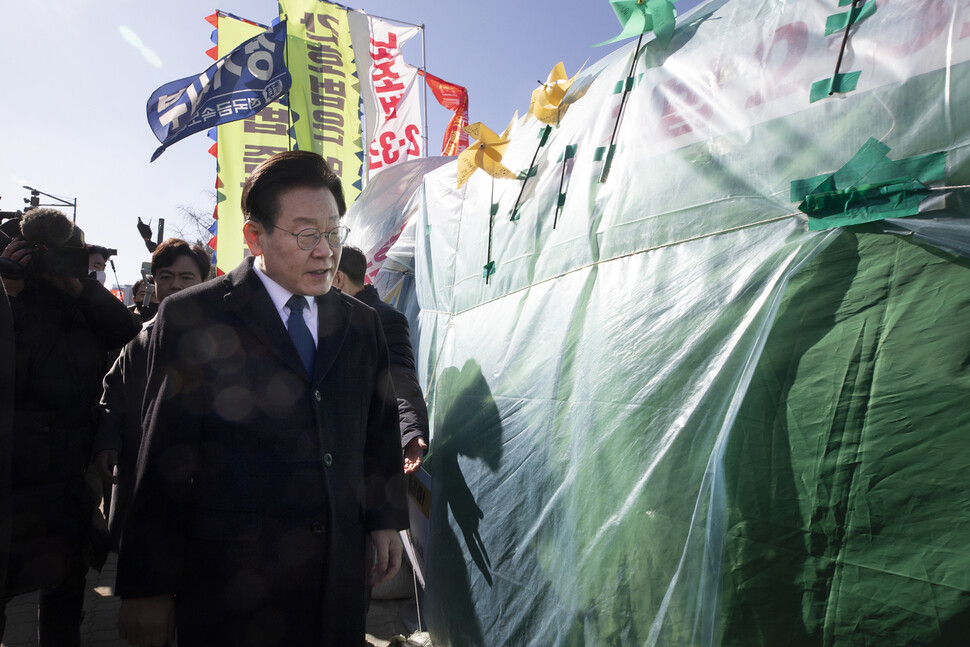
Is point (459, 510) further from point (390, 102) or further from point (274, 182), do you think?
point (390, 102)

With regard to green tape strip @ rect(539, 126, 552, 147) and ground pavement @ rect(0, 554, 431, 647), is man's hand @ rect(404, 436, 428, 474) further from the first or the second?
green tape strip @ rect(539, 126, 552, 147)

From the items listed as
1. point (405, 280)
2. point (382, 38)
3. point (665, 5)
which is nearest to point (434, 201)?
point (405, 280)

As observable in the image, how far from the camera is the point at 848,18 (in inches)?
57.6

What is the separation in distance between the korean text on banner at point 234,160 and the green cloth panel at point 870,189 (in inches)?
274

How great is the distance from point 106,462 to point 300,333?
1.54 metres

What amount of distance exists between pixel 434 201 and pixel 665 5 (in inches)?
93.9

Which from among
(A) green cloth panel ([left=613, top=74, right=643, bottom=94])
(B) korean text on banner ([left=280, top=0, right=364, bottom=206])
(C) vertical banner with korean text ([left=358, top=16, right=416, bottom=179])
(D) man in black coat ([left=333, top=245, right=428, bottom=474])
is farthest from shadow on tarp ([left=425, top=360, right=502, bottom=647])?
(C) vertical banner with korean text ([left=358, top=16, right=416, bottom=179])

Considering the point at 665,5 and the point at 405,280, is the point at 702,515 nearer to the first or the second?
the point at 665,5

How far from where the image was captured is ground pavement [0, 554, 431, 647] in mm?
2967

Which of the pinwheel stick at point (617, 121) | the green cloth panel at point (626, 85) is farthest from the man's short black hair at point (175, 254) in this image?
the green cloth panel at point (626, 85)

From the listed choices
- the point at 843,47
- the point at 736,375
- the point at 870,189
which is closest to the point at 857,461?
the point at 736,375

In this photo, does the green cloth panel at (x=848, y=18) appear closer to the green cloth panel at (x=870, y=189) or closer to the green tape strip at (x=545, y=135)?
the green cloth panel at (x=870, y=189)

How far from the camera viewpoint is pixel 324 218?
5.47 feet

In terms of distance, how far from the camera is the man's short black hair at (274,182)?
5.40 ft
